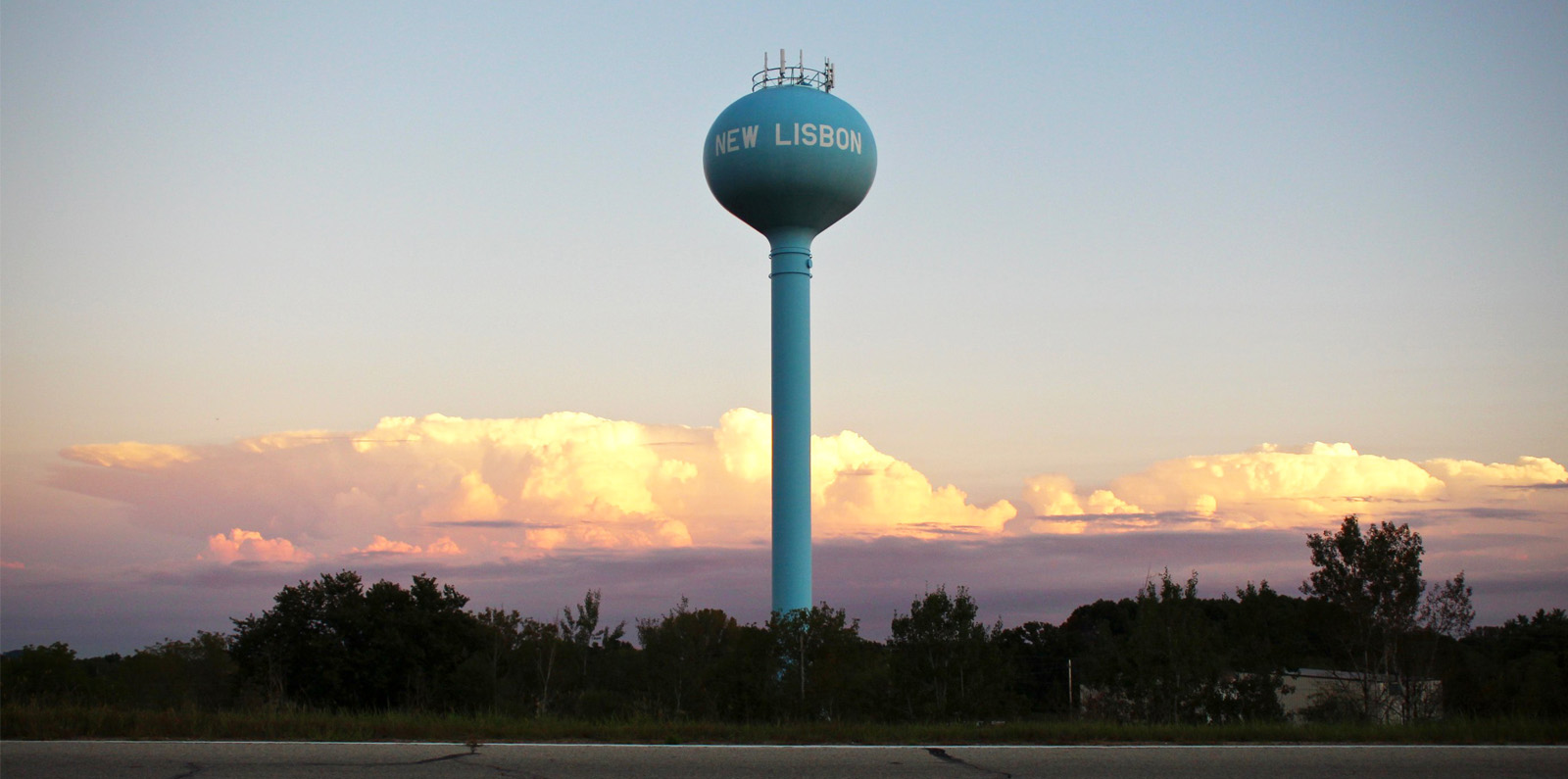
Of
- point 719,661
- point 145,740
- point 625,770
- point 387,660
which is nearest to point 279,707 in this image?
point 145,740

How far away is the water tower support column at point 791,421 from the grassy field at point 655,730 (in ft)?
49.4

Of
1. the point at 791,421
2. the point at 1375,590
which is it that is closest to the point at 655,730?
the point at 791,421

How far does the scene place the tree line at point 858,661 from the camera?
60.7ft

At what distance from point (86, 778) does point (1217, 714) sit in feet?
48.3

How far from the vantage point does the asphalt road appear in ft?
30.6

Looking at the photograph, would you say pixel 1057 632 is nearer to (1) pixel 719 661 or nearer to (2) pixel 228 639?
(2) pixel 228 639

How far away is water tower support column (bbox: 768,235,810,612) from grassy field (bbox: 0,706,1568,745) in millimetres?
15072

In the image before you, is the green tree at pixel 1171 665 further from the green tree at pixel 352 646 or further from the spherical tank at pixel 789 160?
the green tree at pixel 352 646

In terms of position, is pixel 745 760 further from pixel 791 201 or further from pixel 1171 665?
pixel 791 201

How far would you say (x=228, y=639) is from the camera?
36344mm

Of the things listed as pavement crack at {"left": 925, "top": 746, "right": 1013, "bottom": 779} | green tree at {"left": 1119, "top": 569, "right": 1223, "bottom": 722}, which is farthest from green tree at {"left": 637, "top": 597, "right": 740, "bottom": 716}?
pavement crack at {"left": 925, "top": 746, "right": 1013, "bottom": 779}

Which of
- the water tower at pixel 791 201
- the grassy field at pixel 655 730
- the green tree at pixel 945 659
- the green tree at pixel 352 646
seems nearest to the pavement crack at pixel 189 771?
the grassy field at pixel 655 730

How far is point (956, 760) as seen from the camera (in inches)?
400

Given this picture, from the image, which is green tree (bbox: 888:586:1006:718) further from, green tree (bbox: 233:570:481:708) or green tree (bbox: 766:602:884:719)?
green tree (bbox: 233:570:481:708)
